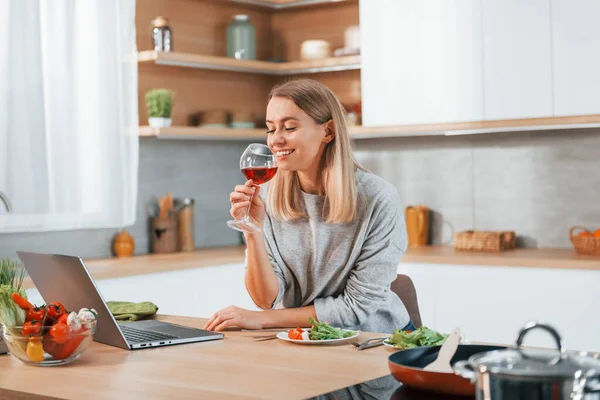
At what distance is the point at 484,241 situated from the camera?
4637 mm

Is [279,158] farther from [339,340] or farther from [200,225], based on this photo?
[200,225]

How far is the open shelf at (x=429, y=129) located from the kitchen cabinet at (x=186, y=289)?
0.73 m

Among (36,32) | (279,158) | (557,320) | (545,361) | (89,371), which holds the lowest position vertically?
(557,320)

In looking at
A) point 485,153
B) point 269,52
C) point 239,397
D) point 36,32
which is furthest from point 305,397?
point 269,52

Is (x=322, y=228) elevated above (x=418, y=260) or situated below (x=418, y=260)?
above

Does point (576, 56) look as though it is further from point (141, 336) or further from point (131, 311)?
point (141, 336)

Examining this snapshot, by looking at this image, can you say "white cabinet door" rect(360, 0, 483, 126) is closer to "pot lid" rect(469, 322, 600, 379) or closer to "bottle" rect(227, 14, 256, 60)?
"bottle" rect(227, 14, 256, 60)

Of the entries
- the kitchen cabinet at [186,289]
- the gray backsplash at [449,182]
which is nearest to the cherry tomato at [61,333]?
the kitchen cabinet at [186,289]

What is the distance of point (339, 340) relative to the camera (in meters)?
2.16

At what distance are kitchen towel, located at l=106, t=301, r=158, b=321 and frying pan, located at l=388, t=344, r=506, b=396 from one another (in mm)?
1164

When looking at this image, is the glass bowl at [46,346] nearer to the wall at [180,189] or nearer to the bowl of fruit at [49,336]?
the bowl of fruit at [49,336]

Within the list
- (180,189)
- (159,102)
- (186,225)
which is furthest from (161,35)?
(186,225)

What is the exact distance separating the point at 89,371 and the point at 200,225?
3.41 m

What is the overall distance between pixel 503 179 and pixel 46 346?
3.39 metres
